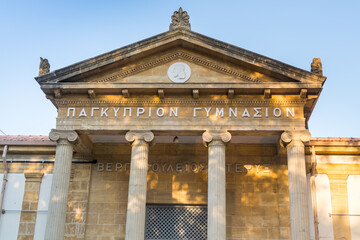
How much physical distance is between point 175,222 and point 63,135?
5766 millimetres

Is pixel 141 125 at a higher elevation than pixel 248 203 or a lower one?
higher

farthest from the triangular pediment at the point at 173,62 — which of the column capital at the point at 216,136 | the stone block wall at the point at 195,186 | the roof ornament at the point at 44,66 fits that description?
the stone block wall at the point at 195,186

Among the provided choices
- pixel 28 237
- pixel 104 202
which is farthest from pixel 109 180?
pixel 28 237

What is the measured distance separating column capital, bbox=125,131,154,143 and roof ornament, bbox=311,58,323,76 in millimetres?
6518

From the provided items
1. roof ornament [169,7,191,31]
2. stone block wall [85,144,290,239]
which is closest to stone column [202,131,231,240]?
stone block wall [85,144,290,239]

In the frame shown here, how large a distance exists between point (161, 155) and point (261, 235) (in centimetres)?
527

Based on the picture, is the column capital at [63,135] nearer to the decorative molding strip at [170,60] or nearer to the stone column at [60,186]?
the stone column at [60,186]

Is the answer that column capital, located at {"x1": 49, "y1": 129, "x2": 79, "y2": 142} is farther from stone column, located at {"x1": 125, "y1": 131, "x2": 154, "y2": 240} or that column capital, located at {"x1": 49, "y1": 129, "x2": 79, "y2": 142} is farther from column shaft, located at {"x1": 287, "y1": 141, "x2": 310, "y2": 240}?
column shaft, located at {"x1": 287, "y1": 141, "x2": 310, "y2": 240}

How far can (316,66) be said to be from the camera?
59.2 ft

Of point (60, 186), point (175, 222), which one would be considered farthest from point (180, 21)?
point (175, 222)

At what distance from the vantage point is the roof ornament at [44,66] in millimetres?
18734

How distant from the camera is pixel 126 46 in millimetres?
18344

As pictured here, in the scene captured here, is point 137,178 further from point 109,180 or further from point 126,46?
point 126,46

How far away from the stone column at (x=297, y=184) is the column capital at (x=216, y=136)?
2.03 m
